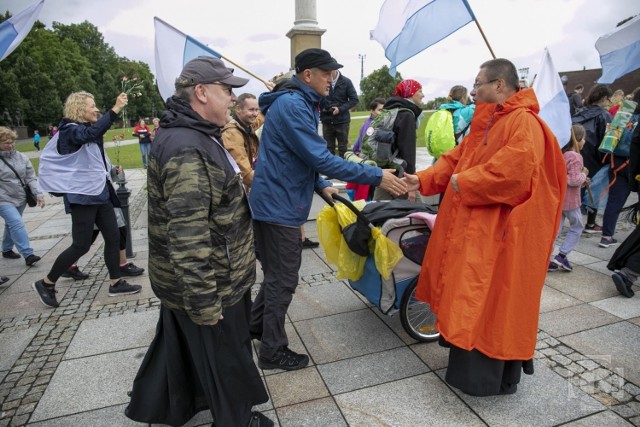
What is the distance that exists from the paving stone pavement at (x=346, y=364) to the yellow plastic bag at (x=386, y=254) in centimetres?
71

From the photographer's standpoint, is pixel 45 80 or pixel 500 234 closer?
pixel 500 234

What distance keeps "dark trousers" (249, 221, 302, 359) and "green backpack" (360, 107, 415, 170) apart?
1999 mm

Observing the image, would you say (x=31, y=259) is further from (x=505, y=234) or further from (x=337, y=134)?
(x=337, y=134)

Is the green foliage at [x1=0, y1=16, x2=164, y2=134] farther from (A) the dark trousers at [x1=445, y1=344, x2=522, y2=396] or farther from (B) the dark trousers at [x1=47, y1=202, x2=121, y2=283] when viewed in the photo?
(A) the dark trousers at [x1=445, y1=344, x2=522, y2=396]

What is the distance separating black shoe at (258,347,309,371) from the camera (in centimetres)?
314

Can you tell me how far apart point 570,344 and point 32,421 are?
3.79 m

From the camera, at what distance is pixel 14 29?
410 centimetres

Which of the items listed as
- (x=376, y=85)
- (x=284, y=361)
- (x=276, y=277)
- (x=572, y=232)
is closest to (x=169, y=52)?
(x=276, y=277)

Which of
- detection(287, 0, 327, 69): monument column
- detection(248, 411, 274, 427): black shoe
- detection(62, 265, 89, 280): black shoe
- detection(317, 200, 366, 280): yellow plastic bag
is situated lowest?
detection(62, 265, 89, 280): black shoe

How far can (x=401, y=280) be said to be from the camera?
3.30 m

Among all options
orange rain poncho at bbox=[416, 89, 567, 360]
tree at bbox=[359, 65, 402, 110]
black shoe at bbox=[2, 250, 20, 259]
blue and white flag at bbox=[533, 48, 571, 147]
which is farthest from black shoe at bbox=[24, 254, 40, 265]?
tree at bbox=[359, 65, 402, 110]

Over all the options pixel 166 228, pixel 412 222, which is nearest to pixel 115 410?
pixel 166 228

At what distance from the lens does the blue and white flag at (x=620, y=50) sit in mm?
5730

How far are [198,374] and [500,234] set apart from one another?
1839mm
